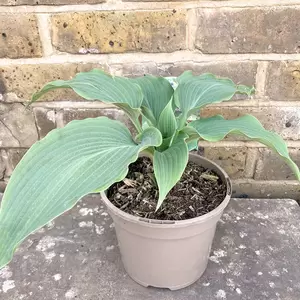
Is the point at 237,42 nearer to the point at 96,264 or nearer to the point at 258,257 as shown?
the point at 258,257

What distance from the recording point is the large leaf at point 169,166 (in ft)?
2.08

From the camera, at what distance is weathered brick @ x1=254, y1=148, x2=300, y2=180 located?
3.80ft

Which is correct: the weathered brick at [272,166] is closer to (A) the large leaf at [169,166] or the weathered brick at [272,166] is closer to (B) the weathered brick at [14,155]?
(A) the large leaf at [169,166]

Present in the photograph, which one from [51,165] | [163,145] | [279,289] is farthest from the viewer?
[279,289]

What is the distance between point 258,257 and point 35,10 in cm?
86

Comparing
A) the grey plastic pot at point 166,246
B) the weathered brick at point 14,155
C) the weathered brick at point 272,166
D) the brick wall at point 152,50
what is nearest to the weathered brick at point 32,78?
the brick wall at point 152,50

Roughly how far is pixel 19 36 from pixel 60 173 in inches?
22.1

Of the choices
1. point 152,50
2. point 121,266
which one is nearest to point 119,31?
point 152,50

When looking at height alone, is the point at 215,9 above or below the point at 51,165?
above

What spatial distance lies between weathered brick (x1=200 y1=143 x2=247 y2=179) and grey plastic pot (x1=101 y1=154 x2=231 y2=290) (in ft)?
0.77

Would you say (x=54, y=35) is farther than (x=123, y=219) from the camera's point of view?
Yes

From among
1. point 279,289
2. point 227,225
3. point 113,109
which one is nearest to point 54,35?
point 113,109

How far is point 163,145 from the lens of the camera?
0.77 metres

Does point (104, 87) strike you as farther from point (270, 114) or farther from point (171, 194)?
point (270, 114)
